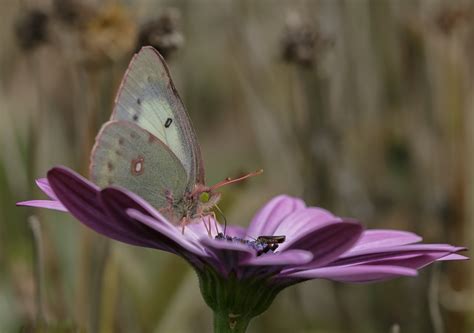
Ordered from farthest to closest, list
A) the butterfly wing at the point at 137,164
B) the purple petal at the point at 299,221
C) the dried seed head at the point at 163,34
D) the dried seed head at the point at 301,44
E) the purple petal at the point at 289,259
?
the dried seed head at the point at 301,44
the dried seed head at the point at 163,34
the purple petal at the point at 299,221
the butterfly wing at the point at 137,164
the purple petal at the point at 289,259

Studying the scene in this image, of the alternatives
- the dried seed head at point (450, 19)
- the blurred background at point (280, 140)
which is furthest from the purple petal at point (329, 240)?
the dried seed head at point (450, 19)

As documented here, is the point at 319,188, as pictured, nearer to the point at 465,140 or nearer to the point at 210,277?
the point at 465,140

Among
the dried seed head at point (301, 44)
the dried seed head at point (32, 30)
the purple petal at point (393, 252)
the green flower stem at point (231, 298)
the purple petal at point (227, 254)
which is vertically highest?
the dried seed head at point (32, 30)

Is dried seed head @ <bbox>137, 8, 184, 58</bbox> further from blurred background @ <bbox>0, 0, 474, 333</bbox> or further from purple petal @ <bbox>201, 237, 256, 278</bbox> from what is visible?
purple petal @ <bbox>201, 237, 256, 278</bbox>

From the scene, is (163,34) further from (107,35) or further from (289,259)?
(289,259)

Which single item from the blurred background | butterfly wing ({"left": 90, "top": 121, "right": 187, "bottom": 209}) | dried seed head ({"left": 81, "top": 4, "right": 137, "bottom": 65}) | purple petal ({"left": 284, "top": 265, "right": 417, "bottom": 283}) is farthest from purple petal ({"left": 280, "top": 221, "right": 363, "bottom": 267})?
dried seed head ({"left": 81, "top": 4, "right": 137, "bottom": 65})

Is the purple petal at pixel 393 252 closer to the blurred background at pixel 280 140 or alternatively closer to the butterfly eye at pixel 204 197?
the butterfly eye at pixel 204 197
